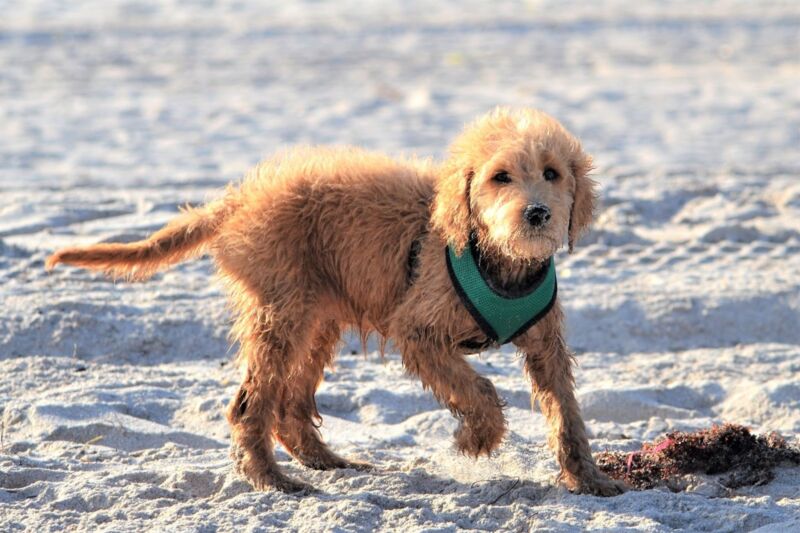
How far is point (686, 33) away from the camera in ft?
65.0

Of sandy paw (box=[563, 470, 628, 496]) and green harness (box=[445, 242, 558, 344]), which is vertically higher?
green harness (box=[445, 242, 558, 344])

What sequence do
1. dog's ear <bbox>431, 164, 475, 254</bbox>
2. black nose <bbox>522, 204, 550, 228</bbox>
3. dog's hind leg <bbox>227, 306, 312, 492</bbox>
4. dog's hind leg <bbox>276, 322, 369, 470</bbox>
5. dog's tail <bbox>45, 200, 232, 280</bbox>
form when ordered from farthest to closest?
dog's hind leg <bbox>276, 322, 369, 470</bbox>, dog's tail <bbox>45, 200, 232, 280</bbox>, dog's hind leg <bbox>227, 306, 312, 492</bbox>, dog's ear <bbox>431, 164, 475, 254</bbox>, black nose <bbox>522, 204, 550, 228</bbox>

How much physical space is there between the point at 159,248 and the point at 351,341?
77.2 inches

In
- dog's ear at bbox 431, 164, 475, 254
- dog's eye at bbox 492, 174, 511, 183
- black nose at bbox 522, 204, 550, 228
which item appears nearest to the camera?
black nose at bbox 522, 204, 550, 228

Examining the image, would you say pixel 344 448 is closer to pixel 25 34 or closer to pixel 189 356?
pixel 189 356

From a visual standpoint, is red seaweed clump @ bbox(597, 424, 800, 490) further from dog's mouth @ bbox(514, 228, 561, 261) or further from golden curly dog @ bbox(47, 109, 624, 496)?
dog's mouth @ bbox(514, 228, 561, 261)

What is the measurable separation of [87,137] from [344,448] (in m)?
7.34

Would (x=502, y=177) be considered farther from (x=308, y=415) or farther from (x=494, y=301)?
(x=308, y=415)

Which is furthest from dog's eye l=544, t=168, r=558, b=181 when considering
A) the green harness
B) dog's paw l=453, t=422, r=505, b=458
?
dog's paw l=453, t=422, r=505, b=458

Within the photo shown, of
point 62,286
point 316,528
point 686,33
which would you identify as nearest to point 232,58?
point 686,33

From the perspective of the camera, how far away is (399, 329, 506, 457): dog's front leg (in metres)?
4.85

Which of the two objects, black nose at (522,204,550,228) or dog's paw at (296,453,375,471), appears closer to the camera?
black nose at (522,204,550,228)

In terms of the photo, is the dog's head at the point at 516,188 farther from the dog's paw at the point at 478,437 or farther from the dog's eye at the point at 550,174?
the dog's paw at the point at 478,437

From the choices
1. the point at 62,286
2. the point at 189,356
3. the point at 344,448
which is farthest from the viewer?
the point at 62,286
